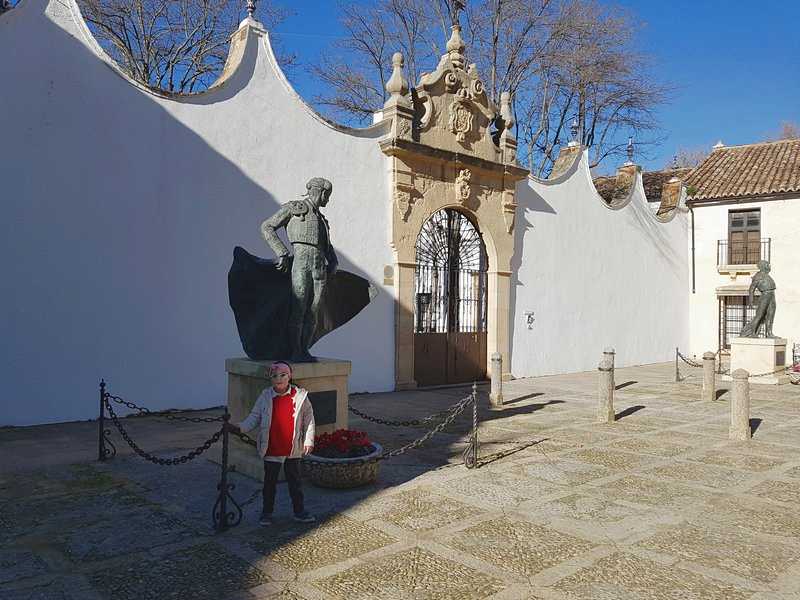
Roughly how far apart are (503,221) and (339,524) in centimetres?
997

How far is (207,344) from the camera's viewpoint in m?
9.51

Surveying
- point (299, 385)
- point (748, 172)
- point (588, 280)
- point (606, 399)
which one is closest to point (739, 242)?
point (748, 172)

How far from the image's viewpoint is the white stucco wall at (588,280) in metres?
14.6

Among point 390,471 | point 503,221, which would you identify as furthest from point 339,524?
point 503,221

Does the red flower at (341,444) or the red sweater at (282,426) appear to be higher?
the red sweater at (282,426)

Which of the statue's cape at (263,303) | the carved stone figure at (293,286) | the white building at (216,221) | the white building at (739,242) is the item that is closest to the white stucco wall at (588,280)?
the white building at (216,221)

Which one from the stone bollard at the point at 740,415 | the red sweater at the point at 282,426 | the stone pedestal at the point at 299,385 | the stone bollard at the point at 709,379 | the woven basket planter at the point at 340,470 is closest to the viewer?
the red sweater at the point at 282,426

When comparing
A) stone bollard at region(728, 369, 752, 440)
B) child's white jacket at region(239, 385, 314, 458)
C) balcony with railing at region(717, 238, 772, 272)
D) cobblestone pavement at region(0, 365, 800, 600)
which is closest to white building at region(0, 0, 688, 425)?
cobblestone pavement at region(0, 365, 800, 600)

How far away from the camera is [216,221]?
9617mm

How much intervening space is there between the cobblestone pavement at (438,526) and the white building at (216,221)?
1549 mm

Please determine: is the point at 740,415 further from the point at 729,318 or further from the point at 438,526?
the point at 729,318

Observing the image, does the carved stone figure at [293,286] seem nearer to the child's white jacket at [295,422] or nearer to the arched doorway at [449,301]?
the child's white jacket at [295,422]

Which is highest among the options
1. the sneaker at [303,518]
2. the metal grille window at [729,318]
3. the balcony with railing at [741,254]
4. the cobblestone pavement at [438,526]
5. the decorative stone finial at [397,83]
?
the decorative stone finial at [397,83]

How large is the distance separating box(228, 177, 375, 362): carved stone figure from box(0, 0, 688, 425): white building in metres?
3.41
